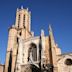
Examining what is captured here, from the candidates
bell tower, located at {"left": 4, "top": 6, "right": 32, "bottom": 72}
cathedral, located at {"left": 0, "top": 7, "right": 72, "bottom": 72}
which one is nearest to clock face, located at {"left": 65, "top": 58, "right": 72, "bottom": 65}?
cathedral, located at {"left": 0, "top": 7, "right": 72, "bottom": 72}

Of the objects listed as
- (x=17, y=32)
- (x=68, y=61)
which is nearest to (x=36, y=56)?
(x=68, y=61)

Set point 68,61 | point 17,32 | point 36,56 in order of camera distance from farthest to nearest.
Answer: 1. point 17,32
2. point 36,56
3. point 68,61

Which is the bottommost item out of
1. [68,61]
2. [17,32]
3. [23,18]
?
[68,61]

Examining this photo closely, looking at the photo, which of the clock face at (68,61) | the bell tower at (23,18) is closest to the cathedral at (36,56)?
the clock face at (68,61)

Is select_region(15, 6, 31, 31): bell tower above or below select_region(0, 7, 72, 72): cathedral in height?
above

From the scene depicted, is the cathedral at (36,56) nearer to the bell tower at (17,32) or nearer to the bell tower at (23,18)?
the bell tower at (17,32)

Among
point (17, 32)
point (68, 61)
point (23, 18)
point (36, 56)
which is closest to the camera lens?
point (68, 61)

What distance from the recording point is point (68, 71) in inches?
1064

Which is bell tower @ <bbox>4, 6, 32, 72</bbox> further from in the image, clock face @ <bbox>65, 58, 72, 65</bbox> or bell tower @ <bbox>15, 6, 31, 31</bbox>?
clock face @ <bbox>65, 58, 72, 65</bbox>

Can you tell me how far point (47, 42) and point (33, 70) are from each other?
5.37m

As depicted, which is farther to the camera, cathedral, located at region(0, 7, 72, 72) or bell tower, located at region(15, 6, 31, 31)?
bell tower, located at region(15, 6, 31, 31)

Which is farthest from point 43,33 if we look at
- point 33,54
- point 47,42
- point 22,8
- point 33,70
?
point 22,8

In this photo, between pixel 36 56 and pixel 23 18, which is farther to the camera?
pixel 23 18

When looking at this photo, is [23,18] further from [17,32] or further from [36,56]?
[36,56]
